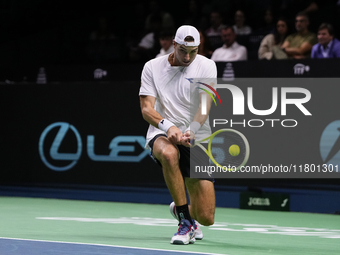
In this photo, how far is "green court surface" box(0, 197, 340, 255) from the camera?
17.4 feet

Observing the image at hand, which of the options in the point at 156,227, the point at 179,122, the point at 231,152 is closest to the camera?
the point at 179,122

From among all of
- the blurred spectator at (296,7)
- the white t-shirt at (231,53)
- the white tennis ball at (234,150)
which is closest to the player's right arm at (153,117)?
the white tennis ball at (234,150)

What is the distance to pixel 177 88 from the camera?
5.53 metres

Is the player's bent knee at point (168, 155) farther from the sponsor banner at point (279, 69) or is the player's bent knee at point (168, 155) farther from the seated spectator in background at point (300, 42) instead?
the seated spectator in background at point (300, 42)

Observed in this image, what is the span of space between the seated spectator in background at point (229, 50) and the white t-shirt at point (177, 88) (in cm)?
441

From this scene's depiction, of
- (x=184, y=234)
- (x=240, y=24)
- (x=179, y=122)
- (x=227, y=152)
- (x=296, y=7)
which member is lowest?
(x=184, y=234)

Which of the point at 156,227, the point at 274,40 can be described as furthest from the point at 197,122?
the point at 274,40

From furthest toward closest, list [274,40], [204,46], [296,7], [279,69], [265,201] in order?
[296,7]
[274,40]
[204,46]
[265,201]
[279,69]

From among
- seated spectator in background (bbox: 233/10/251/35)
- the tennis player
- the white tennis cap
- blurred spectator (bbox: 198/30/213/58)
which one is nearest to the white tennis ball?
the tennis player

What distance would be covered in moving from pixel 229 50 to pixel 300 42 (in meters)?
1.07

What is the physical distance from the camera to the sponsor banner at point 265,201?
8.79 m

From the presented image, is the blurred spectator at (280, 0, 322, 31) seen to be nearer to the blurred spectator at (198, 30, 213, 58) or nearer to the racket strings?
the blurred spectator at (198, 30, 213, 58)

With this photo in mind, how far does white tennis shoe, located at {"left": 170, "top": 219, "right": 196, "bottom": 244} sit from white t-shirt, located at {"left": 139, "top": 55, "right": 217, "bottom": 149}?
724 millimetres

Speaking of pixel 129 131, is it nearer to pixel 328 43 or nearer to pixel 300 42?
pixel 300 42
